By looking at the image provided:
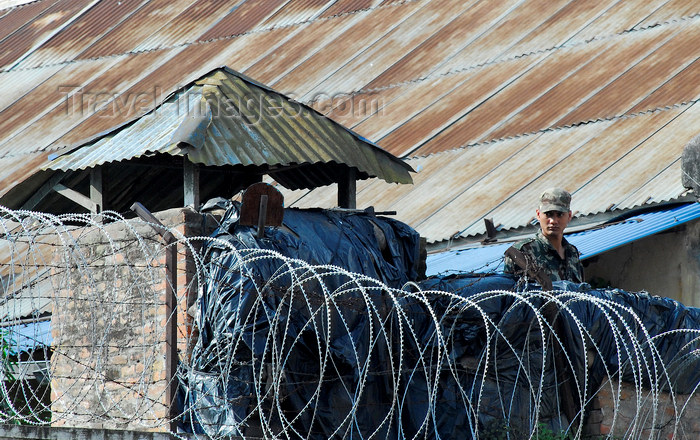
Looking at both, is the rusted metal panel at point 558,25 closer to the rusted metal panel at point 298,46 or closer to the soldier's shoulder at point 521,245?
the rusted metal panel at point 298,46

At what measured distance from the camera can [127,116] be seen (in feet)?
60.1

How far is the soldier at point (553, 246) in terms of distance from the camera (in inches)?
367

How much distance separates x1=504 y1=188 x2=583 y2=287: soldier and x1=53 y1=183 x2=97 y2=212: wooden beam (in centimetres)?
379

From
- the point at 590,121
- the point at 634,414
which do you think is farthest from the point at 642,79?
the point at 634,414

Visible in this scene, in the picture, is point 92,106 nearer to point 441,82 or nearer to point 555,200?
point 441,82

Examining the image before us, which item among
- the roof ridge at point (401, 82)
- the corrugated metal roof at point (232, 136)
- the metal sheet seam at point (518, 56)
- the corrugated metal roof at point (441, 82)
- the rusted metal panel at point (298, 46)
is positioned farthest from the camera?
the rusted metal panel at point (298, 46)

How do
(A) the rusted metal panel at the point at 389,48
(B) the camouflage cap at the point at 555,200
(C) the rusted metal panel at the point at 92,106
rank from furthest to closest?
1. (C) the rusted metal panel at the point at 92,106
2. (A) the rusted metal panel at the point at 389,48
3. (B) the camouflage cap at the point at 555,200

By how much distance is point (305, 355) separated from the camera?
8266mm

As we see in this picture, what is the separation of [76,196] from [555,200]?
4372mm

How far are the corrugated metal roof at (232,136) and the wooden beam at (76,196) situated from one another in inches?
16.5

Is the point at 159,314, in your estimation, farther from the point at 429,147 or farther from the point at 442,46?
the point at 442,46

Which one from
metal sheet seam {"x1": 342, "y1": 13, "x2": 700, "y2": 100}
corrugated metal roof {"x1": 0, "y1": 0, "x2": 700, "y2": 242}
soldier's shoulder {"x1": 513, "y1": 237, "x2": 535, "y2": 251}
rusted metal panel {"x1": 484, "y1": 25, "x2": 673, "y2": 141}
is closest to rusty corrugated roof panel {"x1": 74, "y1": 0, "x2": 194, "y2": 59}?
corrugated metal roof {"x1": 0, "y1": 0, "x2": 700, "y2": 242}

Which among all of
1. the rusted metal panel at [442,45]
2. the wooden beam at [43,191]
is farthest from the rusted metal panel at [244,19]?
the wooden beam at [43,191]

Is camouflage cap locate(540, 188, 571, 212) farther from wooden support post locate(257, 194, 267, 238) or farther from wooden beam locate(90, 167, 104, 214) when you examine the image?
wooden beam locate(90, 167, 104, 214)
